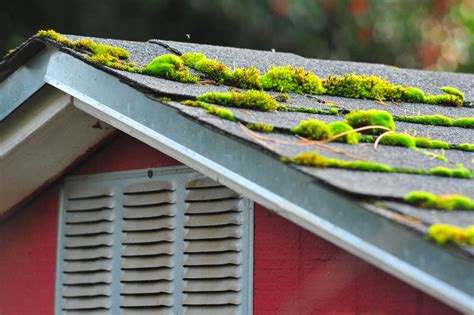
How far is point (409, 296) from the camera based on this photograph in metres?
3.82

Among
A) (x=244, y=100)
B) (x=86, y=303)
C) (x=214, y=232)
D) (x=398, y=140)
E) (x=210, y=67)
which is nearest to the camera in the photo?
(x=398, y=140)

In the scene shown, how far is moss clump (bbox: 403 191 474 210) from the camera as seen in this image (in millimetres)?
3121

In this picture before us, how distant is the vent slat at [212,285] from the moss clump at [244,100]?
0.84 meters

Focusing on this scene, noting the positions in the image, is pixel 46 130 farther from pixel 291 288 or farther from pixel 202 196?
pixel 291 288

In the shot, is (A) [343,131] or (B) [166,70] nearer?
(A) [343,131]

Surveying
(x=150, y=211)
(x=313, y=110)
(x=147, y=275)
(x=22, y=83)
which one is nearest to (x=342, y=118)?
(x=313, y=110)

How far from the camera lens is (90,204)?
17.4ft

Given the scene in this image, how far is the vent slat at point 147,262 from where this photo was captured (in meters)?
4.80

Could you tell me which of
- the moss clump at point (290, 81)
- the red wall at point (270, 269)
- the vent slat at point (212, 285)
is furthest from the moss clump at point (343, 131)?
the vent slat at point (212, 285)

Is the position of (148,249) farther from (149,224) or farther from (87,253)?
(87,253)

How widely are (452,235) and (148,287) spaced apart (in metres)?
2.27

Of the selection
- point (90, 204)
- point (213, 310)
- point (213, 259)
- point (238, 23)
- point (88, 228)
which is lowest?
point (213, 310)

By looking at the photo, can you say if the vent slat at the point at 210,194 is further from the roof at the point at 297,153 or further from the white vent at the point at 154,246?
the roof at the point at 297,153

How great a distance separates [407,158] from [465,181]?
243 mm
